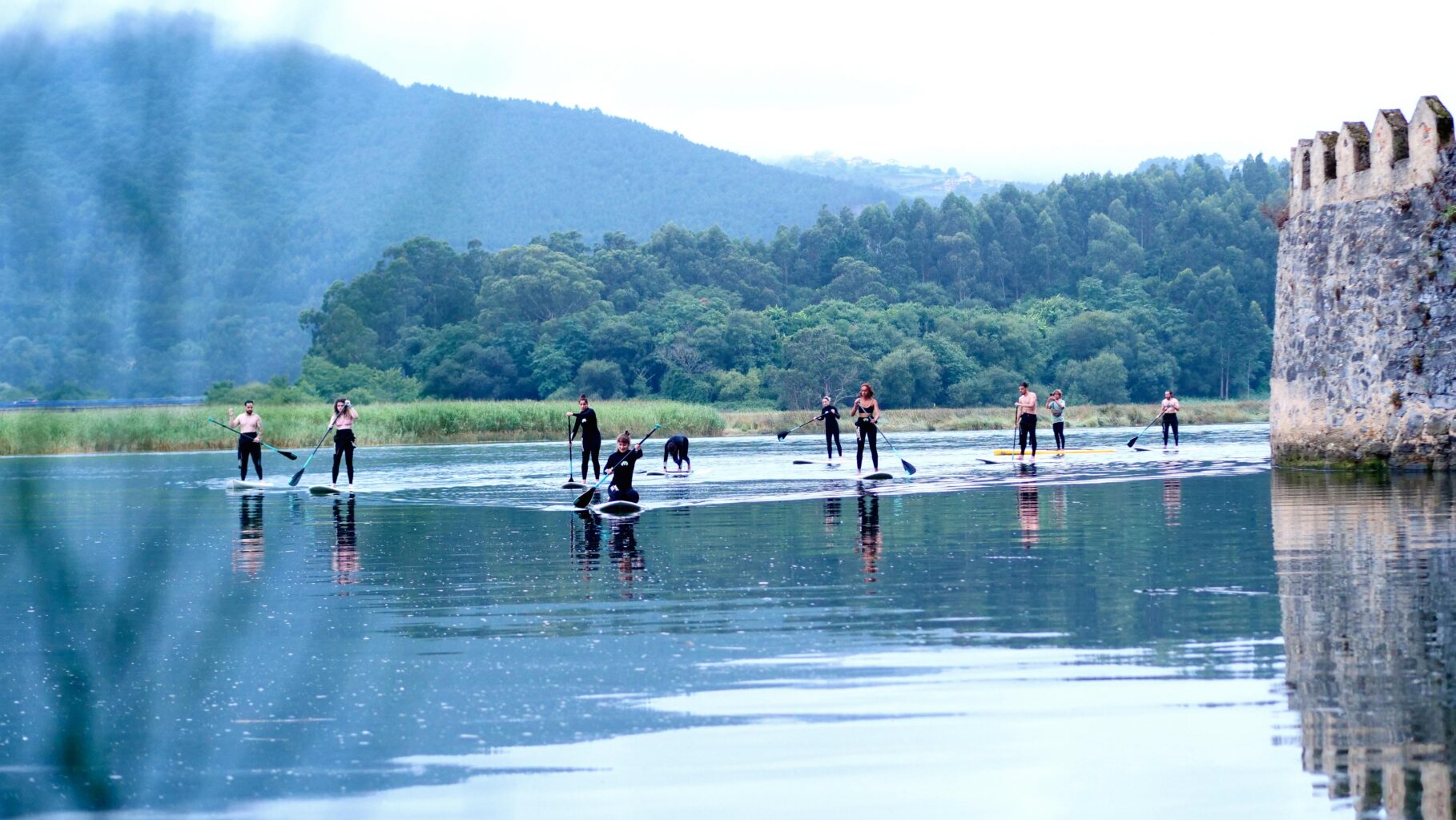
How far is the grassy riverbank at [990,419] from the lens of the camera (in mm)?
81062

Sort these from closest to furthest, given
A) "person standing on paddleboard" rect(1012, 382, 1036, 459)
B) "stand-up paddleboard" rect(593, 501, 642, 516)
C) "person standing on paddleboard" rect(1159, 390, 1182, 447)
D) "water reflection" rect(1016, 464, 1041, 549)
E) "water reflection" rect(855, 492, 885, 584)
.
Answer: "water reflection" rect(855, 492, 885, 584)
"water reflection" rect(1016, 464, 1041, 549)
"stand-up paddleboard" rect(593, 501, 642, 516)
"person standing on paddleboard" rect(1012, 382, 1036, 459)
"person standing on paddleboard" rect(1159, 390, 1182, 447)

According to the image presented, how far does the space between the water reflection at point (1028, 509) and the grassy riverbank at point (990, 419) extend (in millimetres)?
48073

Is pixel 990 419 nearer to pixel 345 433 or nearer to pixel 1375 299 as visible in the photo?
pixel 1375 299

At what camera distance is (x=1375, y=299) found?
27.0 m

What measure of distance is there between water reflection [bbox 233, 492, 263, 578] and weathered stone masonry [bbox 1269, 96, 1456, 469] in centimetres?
1761

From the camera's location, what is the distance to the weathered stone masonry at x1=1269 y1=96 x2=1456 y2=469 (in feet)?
85.4

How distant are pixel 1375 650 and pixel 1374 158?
21.1 m

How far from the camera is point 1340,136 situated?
28.6 metres

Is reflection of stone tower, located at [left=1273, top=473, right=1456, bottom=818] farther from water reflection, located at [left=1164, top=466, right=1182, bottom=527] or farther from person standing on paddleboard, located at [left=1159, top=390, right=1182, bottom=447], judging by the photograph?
person standing on paddleboard, located at [left=1159, top=390, right=1182, bottom=447]

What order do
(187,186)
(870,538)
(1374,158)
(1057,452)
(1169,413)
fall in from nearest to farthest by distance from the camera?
(187,186) → (870,538) → (1374,158) → (1057,452) → (1169,413)

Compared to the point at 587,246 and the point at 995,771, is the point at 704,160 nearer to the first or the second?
the point at 587,246

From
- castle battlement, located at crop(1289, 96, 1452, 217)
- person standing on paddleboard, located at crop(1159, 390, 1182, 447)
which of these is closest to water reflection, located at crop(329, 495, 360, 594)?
castle battlement, located at crop(1289, 96, 1452, 217)

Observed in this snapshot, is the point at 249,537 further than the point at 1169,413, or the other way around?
the point at 1169,413

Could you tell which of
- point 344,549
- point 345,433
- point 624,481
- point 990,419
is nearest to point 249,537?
point 344,549
